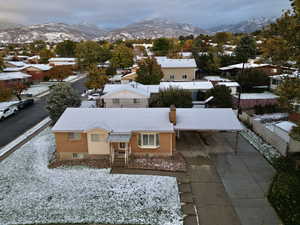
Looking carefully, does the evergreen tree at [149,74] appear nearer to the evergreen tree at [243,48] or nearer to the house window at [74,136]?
the house window at [74,136]

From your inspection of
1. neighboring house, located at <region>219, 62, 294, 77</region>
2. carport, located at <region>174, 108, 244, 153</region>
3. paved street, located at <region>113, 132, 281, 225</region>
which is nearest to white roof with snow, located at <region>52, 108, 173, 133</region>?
carport, located at <region>174, 108, 244, 153</region>

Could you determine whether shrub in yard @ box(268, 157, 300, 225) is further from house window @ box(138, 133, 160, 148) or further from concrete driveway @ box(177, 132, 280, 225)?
house window @ box(138, 133, 160, 148)

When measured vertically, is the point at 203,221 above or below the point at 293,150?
below

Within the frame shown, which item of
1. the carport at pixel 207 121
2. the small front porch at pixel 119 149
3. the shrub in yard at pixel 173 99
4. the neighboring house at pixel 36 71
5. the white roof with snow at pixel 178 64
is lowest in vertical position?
the small front porch at pixel 119 149

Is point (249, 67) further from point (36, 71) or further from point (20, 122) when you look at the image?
point (36, 71)

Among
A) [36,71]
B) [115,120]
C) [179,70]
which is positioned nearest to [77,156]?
[115,120]

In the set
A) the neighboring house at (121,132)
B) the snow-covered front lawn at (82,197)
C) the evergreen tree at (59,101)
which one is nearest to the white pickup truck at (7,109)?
the evergreen tree at (59,101)

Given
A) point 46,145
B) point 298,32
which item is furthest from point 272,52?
point 46,145

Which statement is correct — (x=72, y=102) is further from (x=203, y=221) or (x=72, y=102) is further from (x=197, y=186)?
(x=203, y=221)
